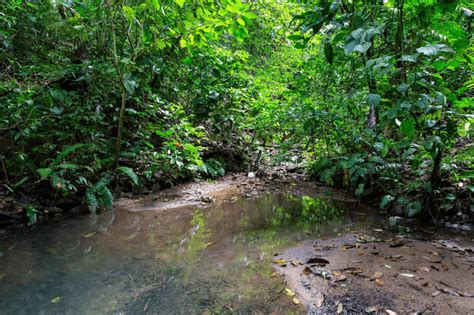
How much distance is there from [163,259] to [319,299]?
158 centimetres

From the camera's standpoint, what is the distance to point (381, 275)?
2494mm

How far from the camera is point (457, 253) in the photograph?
2.91 metres

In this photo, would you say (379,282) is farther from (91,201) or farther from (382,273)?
(91,201)

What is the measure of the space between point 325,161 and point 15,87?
5161 millimetres

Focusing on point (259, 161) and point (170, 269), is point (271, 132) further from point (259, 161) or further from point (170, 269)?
point (170, 269)

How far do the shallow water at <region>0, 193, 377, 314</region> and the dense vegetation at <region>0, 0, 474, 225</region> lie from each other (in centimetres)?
77

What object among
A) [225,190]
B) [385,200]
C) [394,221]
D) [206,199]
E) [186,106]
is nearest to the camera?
[394,221]

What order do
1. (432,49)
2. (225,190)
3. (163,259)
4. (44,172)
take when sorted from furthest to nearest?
(225,190) → (44,172) → (163,259) → (432,49)

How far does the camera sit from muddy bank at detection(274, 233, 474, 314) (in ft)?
6.93

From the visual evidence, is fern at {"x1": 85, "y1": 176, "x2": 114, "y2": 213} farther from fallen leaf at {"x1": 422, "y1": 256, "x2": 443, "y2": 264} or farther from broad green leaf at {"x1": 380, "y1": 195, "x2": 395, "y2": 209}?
fallen leaf at {"x1": 422, "y1": 256, "x2": 443, "y2": 264}

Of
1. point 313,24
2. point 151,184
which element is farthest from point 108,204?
point 313,24

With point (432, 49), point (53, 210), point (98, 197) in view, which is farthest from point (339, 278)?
point (53, 210)

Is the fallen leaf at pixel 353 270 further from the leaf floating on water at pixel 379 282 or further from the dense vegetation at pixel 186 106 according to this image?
the dense vegetation at pixel 186 106

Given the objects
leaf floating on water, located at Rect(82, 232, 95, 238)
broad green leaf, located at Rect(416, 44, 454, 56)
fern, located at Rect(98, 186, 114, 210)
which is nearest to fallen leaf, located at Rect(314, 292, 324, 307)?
broad green leaf, located at Rect(416, 44, 454, 56)
